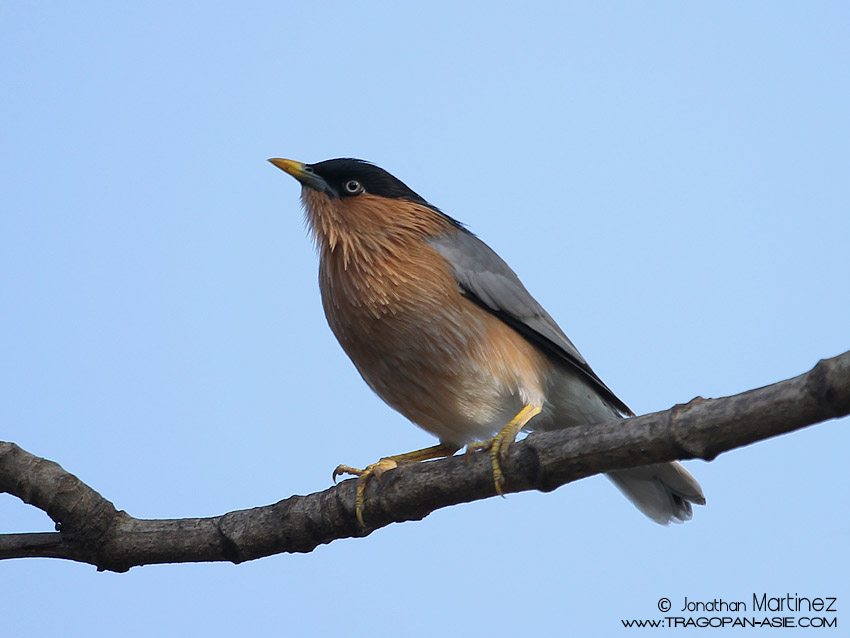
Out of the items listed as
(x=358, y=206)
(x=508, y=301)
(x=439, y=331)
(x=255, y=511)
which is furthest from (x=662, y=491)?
(x=358, y=206)

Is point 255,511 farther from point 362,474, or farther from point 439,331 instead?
point 439,331

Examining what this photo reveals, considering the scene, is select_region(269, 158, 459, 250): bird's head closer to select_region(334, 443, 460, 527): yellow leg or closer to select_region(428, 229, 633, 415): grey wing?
select_region(428, 229, 633, 415): grey wing

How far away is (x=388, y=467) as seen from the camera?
508cm

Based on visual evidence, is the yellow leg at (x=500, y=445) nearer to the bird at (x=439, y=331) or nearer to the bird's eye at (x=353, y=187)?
the bird at (x=439, y=331)

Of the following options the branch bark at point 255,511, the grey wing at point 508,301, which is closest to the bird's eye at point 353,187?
the grey wing at point 508,301

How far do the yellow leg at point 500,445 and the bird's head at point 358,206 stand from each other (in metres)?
1.57

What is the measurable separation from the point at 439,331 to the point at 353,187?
1.43 metres

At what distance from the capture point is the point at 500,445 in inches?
181

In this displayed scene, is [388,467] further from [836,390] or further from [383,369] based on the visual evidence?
[836,390]

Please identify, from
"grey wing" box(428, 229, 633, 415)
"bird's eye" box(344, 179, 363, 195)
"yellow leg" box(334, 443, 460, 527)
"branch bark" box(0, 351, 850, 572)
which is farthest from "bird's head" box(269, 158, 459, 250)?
"branch bark" box(0, 351, 850, 572)

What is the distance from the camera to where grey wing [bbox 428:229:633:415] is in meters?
5.66

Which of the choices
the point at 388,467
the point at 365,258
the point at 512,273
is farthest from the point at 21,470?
the point at 512,273

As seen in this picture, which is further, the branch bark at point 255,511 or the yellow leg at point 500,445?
the yellow leg at point 500,445

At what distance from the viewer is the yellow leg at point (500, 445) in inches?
174
